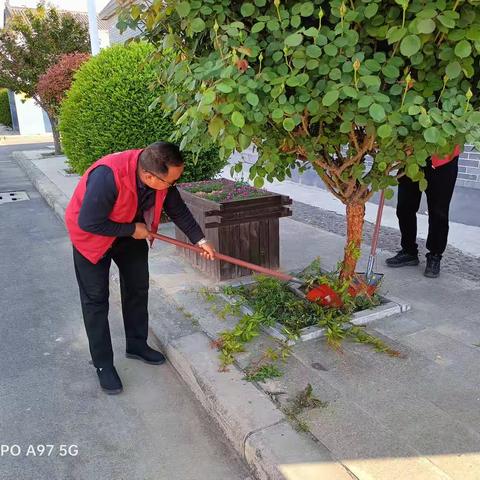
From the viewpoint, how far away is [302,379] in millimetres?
2762

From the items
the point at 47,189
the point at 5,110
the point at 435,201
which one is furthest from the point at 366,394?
the point at 5,110

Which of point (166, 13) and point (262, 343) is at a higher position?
point (166, 13)

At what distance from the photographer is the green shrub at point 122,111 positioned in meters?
6.15

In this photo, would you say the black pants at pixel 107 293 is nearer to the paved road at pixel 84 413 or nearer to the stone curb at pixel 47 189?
the paved road at pixel 84 413

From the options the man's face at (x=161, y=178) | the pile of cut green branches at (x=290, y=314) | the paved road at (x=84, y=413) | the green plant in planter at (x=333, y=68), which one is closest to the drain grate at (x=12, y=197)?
the paved road at (x=84, y=413)

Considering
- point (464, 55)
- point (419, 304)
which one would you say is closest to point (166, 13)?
point (464, 55)

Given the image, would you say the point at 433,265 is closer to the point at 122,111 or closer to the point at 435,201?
the point at 435,201

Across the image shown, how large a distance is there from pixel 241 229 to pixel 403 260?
1.56 meters

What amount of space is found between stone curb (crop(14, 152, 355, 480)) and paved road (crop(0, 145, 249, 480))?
10cm

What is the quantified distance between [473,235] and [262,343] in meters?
3.40

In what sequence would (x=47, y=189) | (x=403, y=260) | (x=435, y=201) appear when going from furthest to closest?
1. (x=47, y=189)
2. (x=403, y=260)
3. (x=435, y=201)

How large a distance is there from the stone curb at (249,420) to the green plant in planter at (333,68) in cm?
132

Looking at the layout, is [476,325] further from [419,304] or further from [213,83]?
[213,83]

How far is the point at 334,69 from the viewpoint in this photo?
2174 mm
